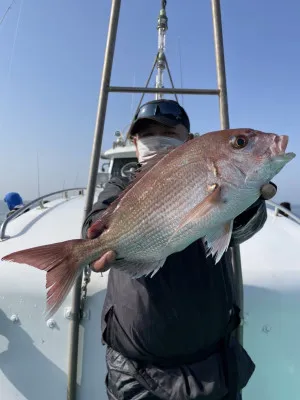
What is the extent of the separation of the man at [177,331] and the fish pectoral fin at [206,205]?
0.50 metres

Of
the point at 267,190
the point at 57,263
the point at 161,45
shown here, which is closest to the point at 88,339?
the point at 57,263

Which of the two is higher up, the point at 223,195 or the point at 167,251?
the point at 223,195

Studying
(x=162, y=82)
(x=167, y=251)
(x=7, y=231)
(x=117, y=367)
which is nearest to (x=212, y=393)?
(x=117, y=367)

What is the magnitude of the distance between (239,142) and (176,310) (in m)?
1.03

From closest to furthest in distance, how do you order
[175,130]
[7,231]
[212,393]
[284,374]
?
1. [212,393]
2. [175,130]
3. [284,374]
4. [7,231]

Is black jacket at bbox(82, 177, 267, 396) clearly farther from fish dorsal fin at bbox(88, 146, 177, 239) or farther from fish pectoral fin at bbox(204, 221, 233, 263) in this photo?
fish pectoral fin at bbox(204, 221, 233, 263)

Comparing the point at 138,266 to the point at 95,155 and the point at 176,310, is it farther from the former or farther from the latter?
the point at 95,155

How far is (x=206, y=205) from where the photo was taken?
56.7 inches

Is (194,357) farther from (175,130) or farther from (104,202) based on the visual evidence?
(175,130)

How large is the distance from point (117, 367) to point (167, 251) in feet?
3.03

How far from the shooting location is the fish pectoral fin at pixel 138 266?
5.31 ft

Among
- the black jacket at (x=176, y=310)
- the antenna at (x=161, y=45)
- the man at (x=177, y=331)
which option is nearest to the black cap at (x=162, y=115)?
the man at (x=177, y=331)

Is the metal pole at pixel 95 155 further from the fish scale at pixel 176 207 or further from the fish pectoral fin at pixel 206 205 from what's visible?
the fish pectoral fin at pixel 206 205

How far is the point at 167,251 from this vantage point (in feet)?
5.14
